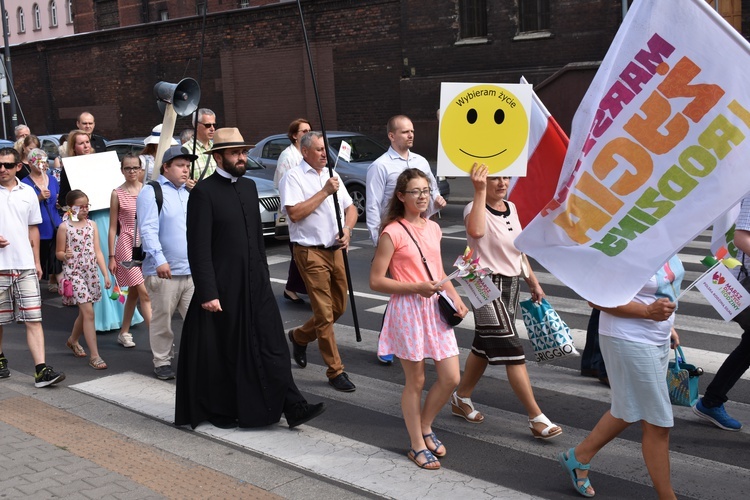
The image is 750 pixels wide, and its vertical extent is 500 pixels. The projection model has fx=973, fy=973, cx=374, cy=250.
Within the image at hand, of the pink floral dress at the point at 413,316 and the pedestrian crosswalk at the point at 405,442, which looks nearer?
the pedestrian crosswalk at the point at 405,442

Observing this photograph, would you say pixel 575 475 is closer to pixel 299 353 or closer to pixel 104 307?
pixel 299 353

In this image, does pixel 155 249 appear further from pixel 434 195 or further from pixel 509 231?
pixel 509 231

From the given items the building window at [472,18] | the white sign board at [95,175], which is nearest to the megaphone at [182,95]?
the white sign board at [95,175]

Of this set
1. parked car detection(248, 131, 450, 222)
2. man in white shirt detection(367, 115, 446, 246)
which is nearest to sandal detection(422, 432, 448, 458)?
man in white shirt detection(367, 115, 446, 246)

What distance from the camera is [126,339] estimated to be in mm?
8805

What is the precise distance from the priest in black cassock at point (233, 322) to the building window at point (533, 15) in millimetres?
20303

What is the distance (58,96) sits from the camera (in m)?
41.8

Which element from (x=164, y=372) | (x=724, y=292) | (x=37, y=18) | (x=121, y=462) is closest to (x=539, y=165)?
(x=724, y=292)

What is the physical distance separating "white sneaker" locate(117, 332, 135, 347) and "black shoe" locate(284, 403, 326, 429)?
3.05 metres

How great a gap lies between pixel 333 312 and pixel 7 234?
8.37 feet

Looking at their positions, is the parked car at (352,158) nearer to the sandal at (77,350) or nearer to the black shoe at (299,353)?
the sandal at (77,350)

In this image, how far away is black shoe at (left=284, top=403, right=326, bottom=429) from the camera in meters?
6.14

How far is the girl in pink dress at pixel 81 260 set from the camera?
26.8 ft

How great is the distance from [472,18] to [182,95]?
64.1 ft
